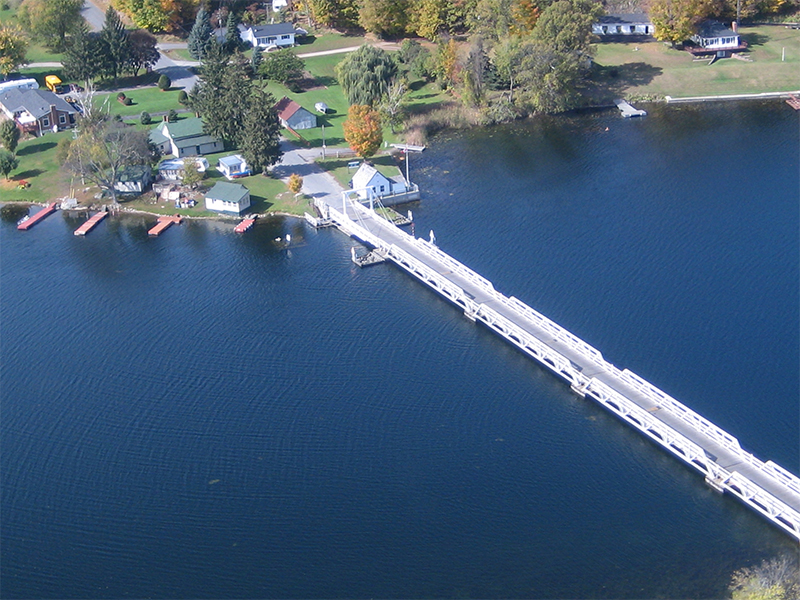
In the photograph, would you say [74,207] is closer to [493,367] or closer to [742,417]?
[493,367]

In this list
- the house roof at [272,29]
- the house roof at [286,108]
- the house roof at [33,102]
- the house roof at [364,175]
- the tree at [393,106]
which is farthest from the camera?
the house roof at [272,29]

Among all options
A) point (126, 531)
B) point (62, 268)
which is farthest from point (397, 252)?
point (126, 531)

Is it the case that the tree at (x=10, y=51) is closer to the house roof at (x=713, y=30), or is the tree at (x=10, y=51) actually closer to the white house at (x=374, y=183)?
the white house at (x=374, y=183)

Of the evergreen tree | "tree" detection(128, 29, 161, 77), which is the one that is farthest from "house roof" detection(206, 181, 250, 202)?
the evergreen tree

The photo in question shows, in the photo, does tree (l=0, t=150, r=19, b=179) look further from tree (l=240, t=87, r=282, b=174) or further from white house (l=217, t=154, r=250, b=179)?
tree (l=240, t=87, r=282, b=174)

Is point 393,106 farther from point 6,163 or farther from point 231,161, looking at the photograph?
point 6,163

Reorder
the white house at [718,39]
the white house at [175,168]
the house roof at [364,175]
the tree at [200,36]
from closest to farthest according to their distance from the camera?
the house roof at [364,175], the white house at [175,168], the white house at [718,39], the tree at [200,36]

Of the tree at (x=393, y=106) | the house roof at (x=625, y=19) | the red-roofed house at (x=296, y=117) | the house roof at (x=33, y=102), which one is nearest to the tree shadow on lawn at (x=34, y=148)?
the house roof at (x=33, y=102)
